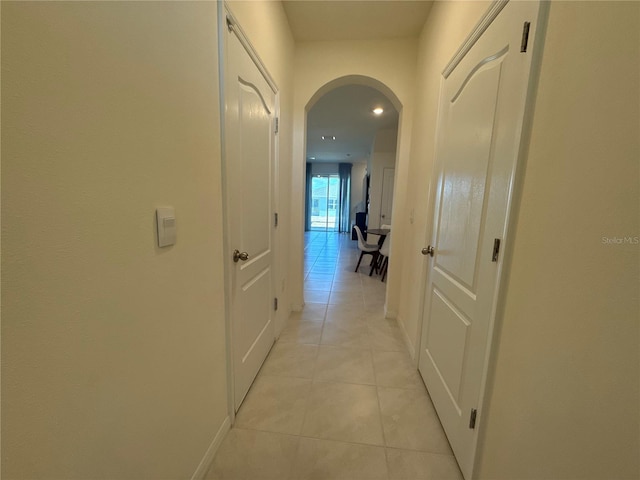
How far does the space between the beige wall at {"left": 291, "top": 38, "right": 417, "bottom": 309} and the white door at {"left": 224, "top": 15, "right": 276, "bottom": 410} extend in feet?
2.18

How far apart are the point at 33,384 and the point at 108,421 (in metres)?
0.26

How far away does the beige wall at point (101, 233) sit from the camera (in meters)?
0.47

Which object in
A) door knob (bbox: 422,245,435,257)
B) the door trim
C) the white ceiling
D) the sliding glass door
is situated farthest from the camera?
the sliding glass door

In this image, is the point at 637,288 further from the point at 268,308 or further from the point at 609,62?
the point at 268,308

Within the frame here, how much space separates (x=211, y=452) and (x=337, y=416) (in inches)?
26.5

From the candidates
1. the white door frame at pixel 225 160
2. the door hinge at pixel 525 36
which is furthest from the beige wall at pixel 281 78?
the door hinge at pixel 525 36

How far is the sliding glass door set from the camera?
1016cm

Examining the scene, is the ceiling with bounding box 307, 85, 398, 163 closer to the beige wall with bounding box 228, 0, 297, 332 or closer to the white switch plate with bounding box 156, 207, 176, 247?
the beige wall with bounding box 228, 0, 297, 332

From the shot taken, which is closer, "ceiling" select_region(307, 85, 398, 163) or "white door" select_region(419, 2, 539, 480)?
"white door" select_region(419, 2, 539, 480)

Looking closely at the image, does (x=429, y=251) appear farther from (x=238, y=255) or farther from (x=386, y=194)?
(x=386, y=194)

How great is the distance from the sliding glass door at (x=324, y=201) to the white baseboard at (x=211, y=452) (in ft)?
30.0

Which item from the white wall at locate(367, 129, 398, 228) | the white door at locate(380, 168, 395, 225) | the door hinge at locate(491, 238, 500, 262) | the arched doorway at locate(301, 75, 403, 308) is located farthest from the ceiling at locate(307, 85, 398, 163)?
the door hinge at locate(491, 238, 500, 262)

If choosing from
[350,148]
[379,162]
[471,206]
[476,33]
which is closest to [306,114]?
[476,33]

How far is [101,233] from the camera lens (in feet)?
2.04
